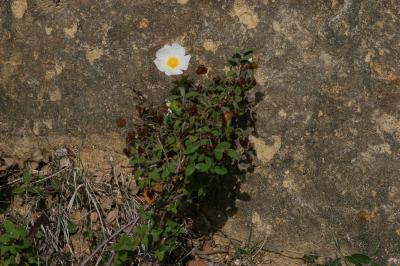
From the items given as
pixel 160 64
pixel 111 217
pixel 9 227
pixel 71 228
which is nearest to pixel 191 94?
pixel 160 64

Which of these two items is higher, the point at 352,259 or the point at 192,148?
the point at 192,148

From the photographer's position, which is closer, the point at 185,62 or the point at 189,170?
the point at 189,170

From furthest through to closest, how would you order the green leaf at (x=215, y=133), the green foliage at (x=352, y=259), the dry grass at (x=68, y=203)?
the dry grass at (x=68, y=203) → the green leaf at (x=215, y=133) → the green foliage at (x=352, y=259)

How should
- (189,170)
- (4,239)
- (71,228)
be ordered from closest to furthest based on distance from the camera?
(189,170) → (4,239) → (71,228)

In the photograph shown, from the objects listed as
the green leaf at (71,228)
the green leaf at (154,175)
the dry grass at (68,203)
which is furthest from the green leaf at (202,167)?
the green leaf at (71,228)

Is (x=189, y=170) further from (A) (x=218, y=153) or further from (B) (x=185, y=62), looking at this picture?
(B) (x=185, y=62)

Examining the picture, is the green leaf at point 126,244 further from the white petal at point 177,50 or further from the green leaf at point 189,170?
the white petal at point 177,50
